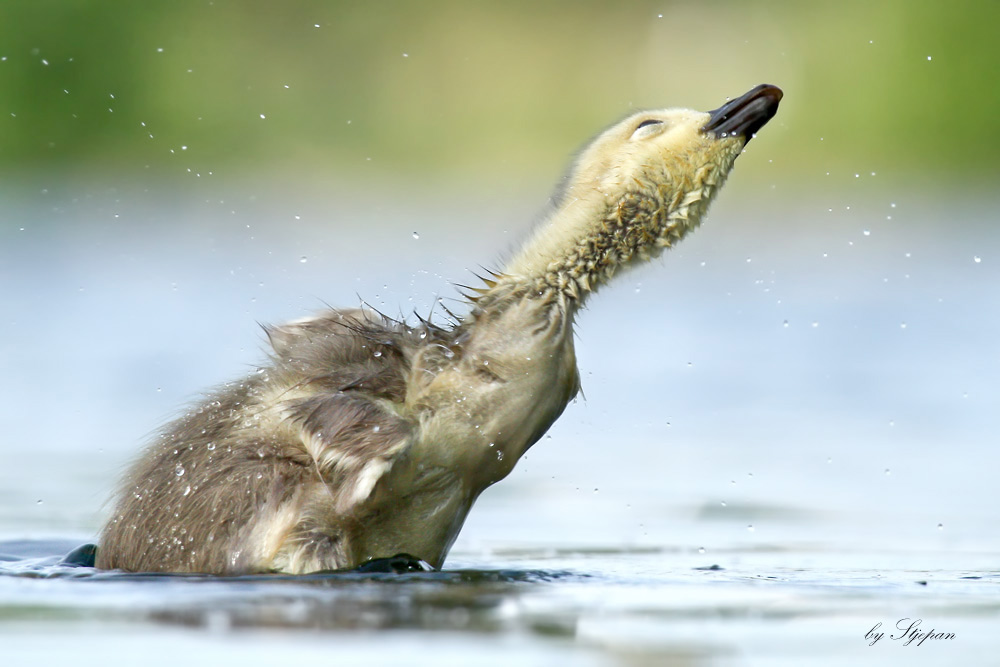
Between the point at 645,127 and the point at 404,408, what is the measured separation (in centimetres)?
144

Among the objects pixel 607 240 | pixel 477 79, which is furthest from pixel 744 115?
pixel 477 79

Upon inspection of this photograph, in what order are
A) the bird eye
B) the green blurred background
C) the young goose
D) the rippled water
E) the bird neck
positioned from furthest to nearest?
the green blurred background → the bird eye → the bird neck → the young goose → the rippled water

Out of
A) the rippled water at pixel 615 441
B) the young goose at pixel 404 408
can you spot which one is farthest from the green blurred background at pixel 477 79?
the young goose at pixel 404 408

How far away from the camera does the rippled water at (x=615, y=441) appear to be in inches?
Answer: 190

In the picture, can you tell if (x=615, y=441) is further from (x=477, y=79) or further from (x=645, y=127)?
(x=477, y=79)

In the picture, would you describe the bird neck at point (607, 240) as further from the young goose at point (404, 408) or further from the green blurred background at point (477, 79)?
the green blurred background at point (477, 79)

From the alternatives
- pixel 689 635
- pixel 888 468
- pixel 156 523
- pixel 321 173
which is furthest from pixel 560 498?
pixel 321 173

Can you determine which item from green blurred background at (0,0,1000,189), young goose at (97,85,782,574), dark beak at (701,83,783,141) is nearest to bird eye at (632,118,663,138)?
young goose at (97,85,782,574)

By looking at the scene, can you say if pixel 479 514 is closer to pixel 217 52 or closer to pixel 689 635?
pixel 689 635

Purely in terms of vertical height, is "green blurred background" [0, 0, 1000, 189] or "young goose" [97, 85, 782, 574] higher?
"green blurred background" [0, 0, 1000, 189]

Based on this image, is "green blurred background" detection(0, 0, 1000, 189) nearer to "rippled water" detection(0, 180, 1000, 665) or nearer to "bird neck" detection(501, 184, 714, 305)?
"rippled water" detection(0, 180, 1000, 665)

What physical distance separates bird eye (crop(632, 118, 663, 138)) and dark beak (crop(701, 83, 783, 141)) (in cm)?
21

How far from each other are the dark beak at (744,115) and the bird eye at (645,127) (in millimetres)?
211

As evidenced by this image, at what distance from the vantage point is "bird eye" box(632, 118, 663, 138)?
636cm
